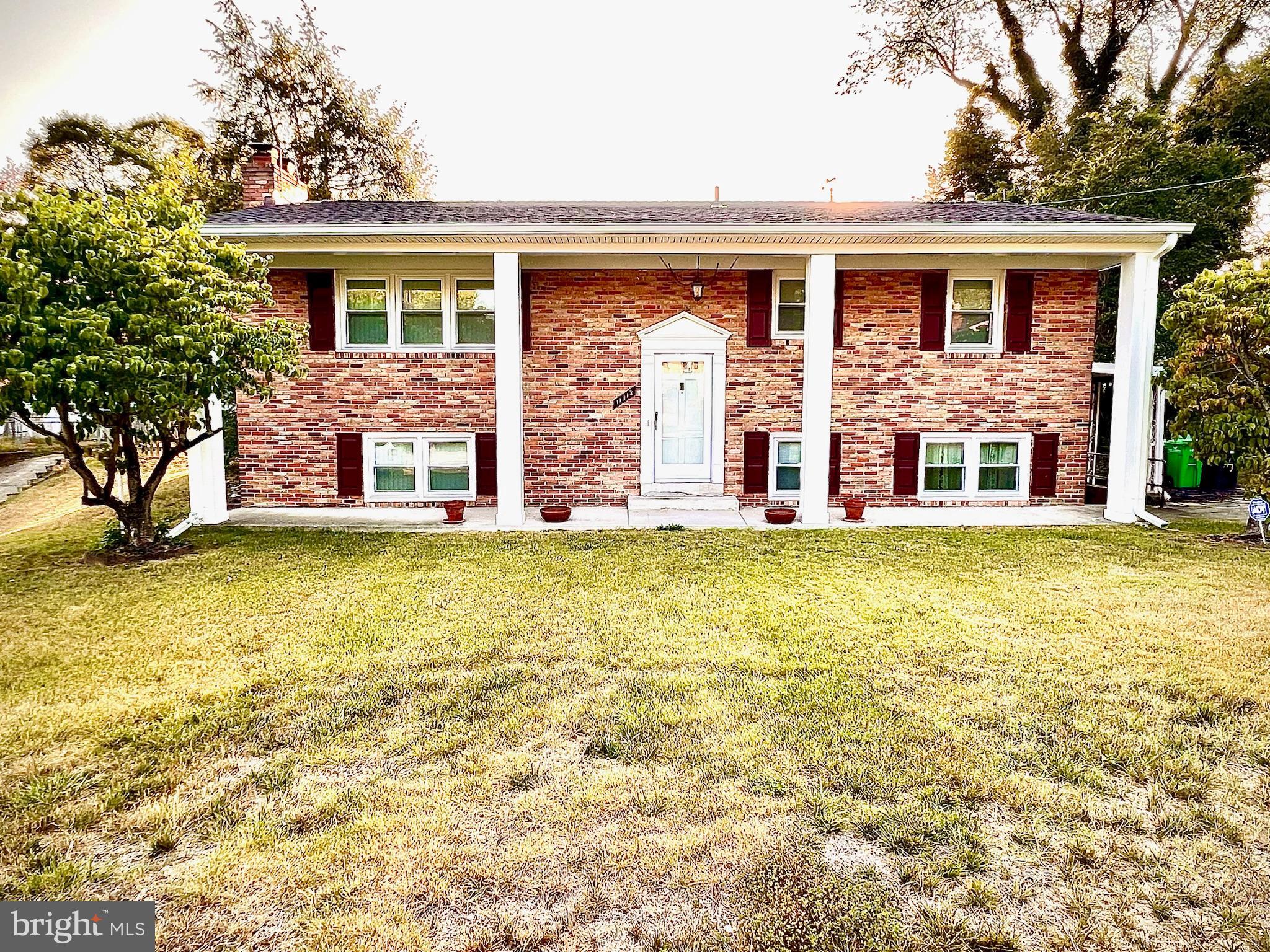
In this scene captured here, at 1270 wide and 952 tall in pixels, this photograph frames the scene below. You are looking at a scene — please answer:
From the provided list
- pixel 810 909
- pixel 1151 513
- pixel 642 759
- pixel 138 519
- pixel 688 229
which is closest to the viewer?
pixel 810 909

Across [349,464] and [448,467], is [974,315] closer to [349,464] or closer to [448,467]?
[448,467]

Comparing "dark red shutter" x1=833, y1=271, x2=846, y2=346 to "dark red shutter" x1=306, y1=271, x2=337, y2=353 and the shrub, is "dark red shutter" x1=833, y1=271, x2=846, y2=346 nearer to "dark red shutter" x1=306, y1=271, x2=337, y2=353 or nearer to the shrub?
"dark red shutter" x1=306, y1=271, x2=337, y2=353

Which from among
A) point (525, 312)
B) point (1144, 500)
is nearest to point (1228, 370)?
point (1144, 500)

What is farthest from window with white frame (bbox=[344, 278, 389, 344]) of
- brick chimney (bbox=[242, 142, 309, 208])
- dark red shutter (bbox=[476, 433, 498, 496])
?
brick chimney (bbox=[242, 142, 309, 208])

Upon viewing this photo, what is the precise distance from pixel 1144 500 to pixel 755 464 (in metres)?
5.57

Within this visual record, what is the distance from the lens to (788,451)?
38.5ft

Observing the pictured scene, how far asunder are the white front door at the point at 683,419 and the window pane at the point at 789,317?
1222 millimetres

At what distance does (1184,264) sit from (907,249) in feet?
27.8

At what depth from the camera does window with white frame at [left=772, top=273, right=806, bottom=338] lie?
11.4 m

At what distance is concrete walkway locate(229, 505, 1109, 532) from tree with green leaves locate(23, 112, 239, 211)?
16.5 meters

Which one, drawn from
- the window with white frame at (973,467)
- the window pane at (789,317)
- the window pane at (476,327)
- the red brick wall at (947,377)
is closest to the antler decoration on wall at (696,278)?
the window pane at (789,317)

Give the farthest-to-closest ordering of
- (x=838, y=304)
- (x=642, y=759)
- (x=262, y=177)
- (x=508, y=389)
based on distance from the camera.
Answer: (x=262, y=177) < (x=838, y=304) < (x=508, y=389) < (x=642, y=759)

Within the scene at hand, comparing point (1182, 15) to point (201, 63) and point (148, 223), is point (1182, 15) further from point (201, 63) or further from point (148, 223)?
point (201, 63)

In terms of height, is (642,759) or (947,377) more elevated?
(947,377)
